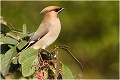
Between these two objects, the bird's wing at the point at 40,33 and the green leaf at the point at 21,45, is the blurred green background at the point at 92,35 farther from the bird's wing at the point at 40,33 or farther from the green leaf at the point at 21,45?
the green leaf at the point at 21,45

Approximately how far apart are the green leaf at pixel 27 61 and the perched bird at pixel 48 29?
0.51m

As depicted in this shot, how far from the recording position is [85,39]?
7.08m

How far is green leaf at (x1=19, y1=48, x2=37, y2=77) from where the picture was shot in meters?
2.87

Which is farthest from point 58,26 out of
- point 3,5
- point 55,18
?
point 3,5

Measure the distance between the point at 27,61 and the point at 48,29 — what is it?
0.79 metres

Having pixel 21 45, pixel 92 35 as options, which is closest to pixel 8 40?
pixel 21 45

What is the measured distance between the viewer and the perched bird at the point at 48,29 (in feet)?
11.5

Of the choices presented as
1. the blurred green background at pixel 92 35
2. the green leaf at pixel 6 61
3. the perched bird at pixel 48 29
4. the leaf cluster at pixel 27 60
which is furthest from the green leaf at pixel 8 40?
the blurred green background at pixel 92 35

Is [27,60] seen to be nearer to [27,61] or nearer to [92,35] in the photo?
[27,61]

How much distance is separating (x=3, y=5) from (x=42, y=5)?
1.76ft

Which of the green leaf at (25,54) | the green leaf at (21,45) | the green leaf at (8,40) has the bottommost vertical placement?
the green leaf at (25,54)

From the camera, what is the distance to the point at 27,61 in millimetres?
2891

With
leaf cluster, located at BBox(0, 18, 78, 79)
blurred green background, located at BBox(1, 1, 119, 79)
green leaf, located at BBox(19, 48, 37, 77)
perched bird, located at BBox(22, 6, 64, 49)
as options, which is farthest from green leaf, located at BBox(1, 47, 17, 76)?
blurred green background, located at BBox(1, 1, 119, 79)

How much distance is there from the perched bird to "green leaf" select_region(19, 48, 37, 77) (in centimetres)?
51
